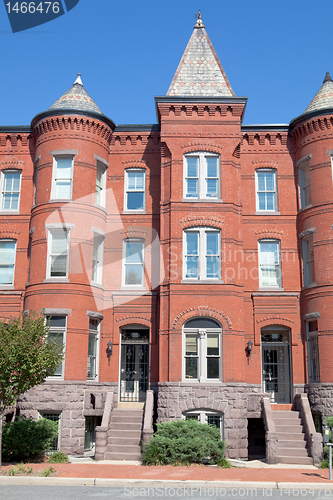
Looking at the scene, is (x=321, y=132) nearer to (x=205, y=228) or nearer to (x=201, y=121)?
(x=201, y=121)

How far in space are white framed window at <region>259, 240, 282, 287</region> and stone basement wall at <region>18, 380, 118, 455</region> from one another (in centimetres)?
834

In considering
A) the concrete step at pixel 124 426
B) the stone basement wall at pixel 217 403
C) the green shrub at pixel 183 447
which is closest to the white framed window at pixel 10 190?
the concrete step at pixel 124 426

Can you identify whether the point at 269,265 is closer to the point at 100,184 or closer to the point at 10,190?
the point at 100,184

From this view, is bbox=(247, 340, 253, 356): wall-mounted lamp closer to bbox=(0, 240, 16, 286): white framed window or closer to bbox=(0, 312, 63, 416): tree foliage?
bbox=(0, 312, 63, 416): tree foliage

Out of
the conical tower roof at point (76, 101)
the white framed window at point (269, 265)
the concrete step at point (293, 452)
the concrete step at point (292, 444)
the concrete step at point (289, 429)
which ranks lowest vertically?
the concrete step at point (293, 452)

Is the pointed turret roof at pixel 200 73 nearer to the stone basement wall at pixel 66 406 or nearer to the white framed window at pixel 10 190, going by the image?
the white framed window at pixel 10 190

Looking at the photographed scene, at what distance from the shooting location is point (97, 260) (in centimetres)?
2194

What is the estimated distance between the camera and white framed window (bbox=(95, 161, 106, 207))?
22564mm

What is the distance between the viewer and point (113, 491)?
39.6 feet

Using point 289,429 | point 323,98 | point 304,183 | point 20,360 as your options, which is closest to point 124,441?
point 20,360

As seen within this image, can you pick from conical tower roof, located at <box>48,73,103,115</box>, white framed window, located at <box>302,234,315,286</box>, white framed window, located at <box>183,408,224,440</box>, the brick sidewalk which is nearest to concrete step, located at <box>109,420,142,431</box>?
white framed window, located at <box>183,408,224,440</box>

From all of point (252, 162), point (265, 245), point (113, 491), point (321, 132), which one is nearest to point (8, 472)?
point (113, 491)

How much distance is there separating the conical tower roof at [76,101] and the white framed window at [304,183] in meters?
8.90

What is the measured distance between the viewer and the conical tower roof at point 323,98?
21812 mm
